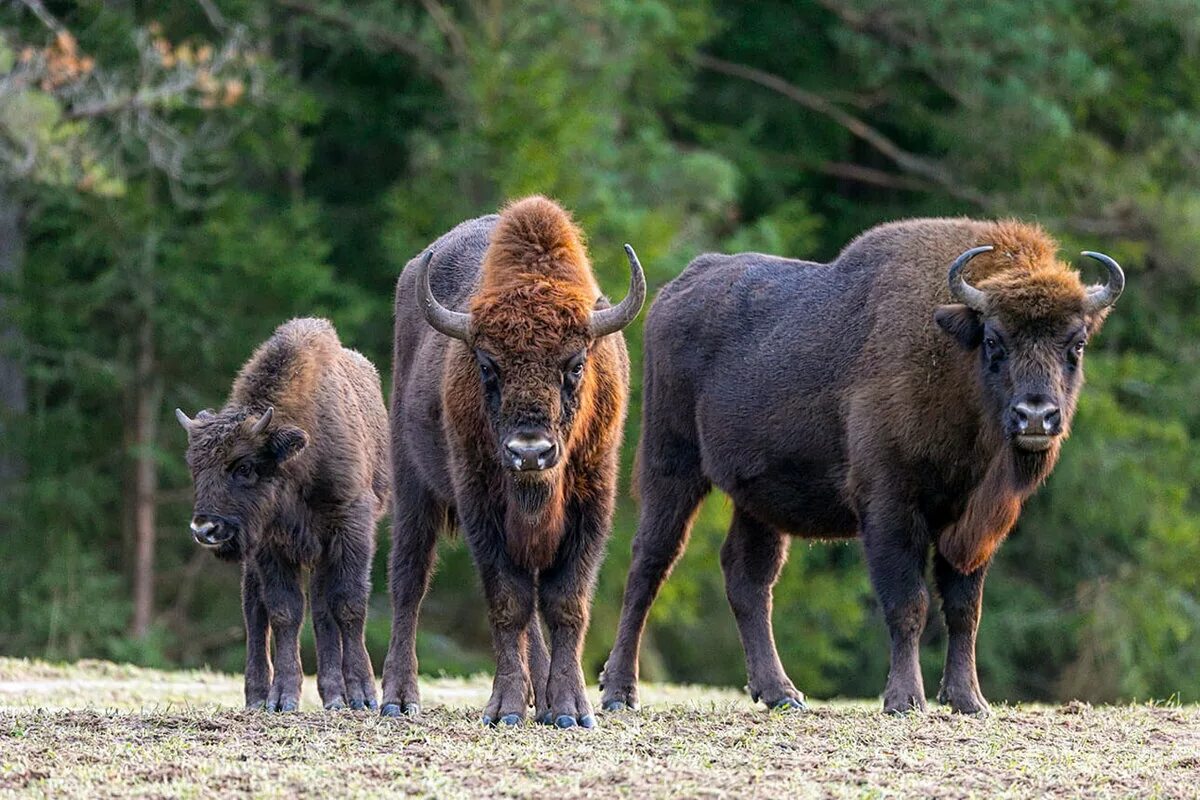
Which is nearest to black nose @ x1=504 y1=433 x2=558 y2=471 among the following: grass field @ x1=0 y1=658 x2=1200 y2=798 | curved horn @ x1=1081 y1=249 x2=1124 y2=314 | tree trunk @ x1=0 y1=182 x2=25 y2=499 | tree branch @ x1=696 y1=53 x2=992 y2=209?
grass field @ x1=0 y1=658 x2=1200 y2=798

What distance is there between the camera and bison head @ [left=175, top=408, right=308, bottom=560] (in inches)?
455

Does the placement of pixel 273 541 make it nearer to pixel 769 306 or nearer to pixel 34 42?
pixel 769 306

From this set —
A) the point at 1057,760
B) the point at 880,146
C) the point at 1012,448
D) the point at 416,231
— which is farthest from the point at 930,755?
the point at 880,146

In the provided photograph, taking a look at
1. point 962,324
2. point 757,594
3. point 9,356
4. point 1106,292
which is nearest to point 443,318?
point 962,324

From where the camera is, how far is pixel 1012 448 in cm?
1054

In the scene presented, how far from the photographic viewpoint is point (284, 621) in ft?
38.0

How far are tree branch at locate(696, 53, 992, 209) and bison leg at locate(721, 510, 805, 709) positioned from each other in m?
18.2

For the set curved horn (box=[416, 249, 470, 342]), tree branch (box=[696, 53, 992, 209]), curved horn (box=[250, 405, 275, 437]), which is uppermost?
tree branch (box=[696, 53, 992, 209])

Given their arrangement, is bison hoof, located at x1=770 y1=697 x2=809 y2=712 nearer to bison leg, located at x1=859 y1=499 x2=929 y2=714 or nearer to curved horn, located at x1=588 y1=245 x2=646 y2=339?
bison leg, located at x1=859 y1=499 x2=929 y2=714

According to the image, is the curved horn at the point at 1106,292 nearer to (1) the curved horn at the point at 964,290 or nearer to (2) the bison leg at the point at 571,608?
(1) the curved horn at the point at 964,290

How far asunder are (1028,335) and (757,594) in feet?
8.54

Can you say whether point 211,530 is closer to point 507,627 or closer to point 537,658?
point 537,658

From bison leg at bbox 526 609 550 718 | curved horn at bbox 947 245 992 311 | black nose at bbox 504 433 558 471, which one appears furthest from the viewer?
curved horn at bbox 947 245 992 311

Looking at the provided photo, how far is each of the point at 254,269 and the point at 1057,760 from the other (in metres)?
18.7
